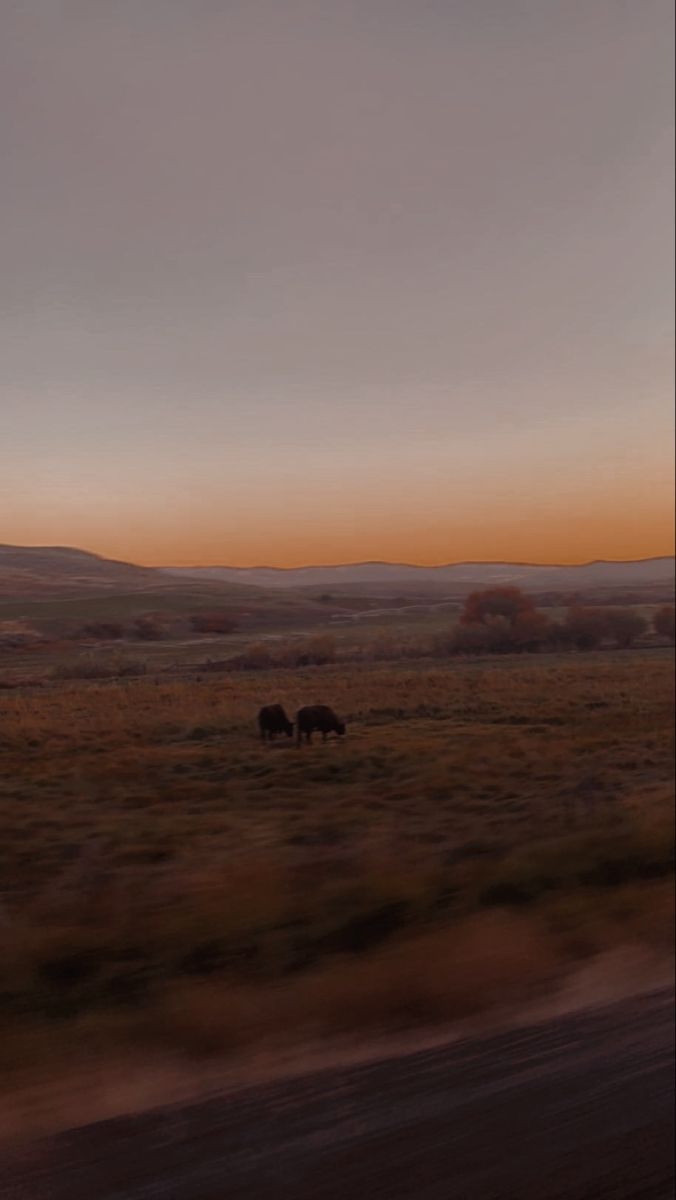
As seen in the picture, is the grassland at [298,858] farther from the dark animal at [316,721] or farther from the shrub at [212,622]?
Result: the shrub at [212,622]

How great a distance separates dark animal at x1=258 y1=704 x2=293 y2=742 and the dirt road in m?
1.38

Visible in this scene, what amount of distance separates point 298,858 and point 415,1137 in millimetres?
1198

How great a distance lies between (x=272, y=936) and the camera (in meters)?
3.56

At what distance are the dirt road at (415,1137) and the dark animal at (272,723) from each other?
1.38 m

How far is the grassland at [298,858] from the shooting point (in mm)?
3121

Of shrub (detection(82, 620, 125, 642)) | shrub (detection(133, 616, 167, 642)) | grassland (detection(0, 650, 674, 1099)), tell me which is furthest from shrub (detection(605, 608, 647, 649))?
shrub (detection(82, 620, 125, 642))

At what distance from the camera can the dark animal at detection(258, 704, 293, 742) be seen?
13.1 ft

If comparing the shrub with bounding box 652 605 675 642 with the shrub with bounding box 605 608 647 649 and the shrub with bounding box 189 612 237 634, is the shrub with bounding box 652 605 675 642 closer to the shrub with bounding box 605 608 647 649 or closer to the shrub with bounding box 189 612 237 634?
the shrub with bounding box 605 608 647 649

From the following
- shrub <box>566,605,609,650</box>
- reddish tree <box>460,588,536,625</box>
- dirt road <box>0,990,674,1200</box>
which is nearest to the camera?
dirt road <box>0,990,674,1200</box>

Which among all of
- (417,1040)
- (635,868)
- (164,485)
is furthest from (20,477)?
(635,868)

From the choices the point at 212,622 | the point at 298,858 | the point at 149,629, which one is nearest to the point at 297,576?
the point at 212,622

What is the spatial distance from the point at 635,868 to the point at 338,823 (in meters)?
1.85

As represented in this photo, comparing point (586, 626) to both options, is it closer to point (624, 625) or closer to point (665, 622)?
point (624, 625)

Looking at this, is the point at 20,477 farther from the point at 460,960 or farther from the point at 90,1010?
the point at 460,960
